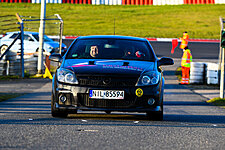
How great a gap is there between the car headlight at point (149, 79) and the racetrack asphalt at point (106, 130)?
655 millimetres

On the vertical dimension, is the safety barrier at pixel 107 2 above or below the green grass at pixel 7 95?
above

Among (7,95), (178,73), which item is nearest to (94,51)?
Result: (7,95)

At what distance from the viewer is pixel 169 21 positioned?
178ft

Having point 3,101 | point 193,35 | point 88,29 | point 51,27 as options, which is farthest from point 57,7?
point 3,101

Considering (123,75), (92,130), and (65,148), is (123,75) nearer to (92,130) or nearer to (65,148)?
(92,130)

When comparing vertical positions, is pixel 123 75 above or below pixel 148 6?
below

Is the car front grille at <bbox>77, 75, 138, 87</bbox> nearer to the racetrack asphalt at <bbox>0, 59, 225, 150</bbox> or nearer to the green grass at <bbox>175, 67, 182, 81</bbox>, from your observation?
the racetrack asphalt at <bbox>0, 59, 225, 150</bbox>

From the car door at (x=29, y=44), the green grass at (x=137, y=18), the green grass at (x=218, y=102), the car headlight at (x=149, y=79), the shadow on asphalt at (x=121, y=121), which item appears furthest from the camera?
the green grass at (x=137, y=18)

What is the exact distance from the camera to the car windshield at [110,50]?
10078mm

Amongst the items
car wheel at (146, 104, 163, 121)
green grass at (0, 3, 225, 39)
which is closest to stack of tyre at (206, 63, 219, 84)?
car wheel at (146, 104, 163, 121)

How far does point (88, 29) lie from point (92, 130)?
134 feet

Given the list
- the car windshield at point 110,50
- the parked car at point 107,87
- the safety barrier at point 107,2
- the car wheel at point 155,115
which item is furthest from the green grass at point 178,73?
the safety barrier at point 107,2

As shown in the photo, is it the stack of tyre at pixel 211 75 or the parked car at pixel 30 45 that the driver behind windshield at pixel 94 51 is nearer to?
the stack of tyre at pixel 211 75

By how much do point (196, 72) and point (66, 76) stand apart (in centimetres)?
1318
